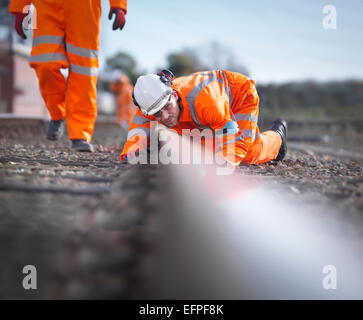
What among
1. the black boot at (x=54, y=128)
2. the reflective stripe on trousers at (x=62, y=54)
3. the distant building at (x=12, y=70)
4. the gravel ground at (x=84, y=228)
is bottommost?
the gravel ground at (x=84, y=228)

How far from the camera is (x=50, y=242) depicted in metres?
1.17

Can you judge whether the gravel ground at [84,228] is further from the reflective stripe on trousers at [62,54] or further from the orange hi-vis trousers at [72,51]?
the reflective stripe on trousers at [62,54]

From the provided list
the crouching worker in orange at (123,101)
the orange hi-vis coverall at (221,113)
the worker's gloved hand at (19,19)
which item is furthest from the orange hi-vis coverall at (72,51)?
the crouching worker in orange at (123,101)

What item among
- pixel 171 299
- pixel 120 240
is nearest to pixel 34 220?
pixel 120 240

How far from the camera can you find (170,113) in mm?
2758

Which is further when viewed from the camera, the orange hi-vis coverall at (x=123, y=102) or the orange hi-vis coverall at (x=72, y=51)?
the orange hi-vis coverall at (x=123, y=102)

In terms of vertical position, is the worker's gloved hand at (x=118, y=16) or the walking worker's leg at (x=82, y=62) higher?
the worker's gloved hand at (x=118, y=16)

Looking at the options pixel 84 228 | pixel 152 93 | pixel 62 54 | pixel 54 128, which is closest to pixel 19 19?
pixel 62 54

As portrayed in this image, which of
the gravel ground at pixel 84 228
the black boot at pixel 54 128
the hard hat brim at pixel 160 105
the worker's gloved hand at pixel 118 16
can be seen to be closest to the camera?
the gravel ground at pixel 84 228

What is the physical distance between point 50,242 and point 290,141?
8246 mm

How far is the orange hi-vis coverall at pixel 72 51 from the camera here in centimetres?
327

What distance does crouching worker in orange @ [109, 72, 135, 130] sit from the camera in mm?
12070

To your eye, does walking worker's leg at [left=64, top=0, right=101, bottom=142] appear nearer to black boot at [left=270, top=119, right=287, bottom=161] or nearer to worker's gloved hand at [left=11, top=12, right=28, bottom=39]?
worker's gloved hand at [left=11, top=12, right=28, bottom=39]
